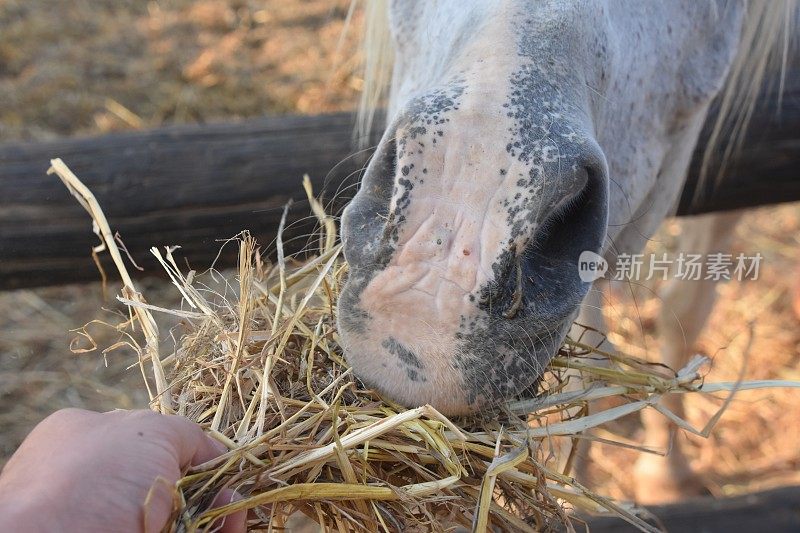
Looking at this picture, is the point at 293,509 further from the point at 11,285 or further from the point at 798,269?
the point at 798,269

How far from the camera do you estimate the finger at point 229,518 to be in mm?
707

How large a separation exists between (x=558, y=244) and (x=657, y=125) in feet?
1.62

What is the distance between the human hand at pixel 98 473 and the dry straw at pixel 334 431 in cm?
3

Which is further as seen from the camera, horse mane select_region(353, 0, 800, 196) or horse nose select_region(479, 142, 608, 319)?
horse mane select_region(353, 0, 800, 196)

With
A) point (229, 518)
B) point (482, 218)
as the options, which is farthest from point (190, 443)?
point (482, 218)

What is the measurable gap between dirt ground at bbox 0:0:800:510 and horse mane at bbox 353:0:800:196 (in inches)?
10.9

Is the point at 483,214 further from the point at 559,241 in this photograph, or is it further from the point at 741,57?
the point at 741,57

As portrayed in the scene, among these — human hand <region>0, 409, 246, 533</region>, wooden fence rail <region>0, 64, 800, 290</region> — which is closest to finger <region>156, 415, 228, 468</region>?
human hand <region>0, 409, 246, 533</region>

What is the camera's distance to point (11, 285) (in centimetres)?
166

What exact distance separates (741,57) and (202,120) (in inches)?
97.7

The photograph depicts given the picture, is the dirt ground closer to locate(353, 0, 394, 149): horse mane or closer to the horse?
locate(353, 0, 394, 149): horse mane

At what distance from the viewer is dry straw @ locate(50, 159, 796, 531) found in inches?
29.1

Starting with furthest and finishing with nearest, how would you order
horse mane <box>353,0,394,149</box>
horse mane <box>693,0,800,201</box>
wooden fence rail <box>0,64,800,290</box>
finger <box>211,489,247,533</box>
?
wooden fence rail <box>0,64,800,290</box> → horse mane <box>353,0,394,149</box> → horse mane <box>693,0,800,201</box> → finger <box>211,489,247,533</box>

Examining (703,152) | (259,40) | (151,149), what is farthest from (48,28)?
(703,152)
